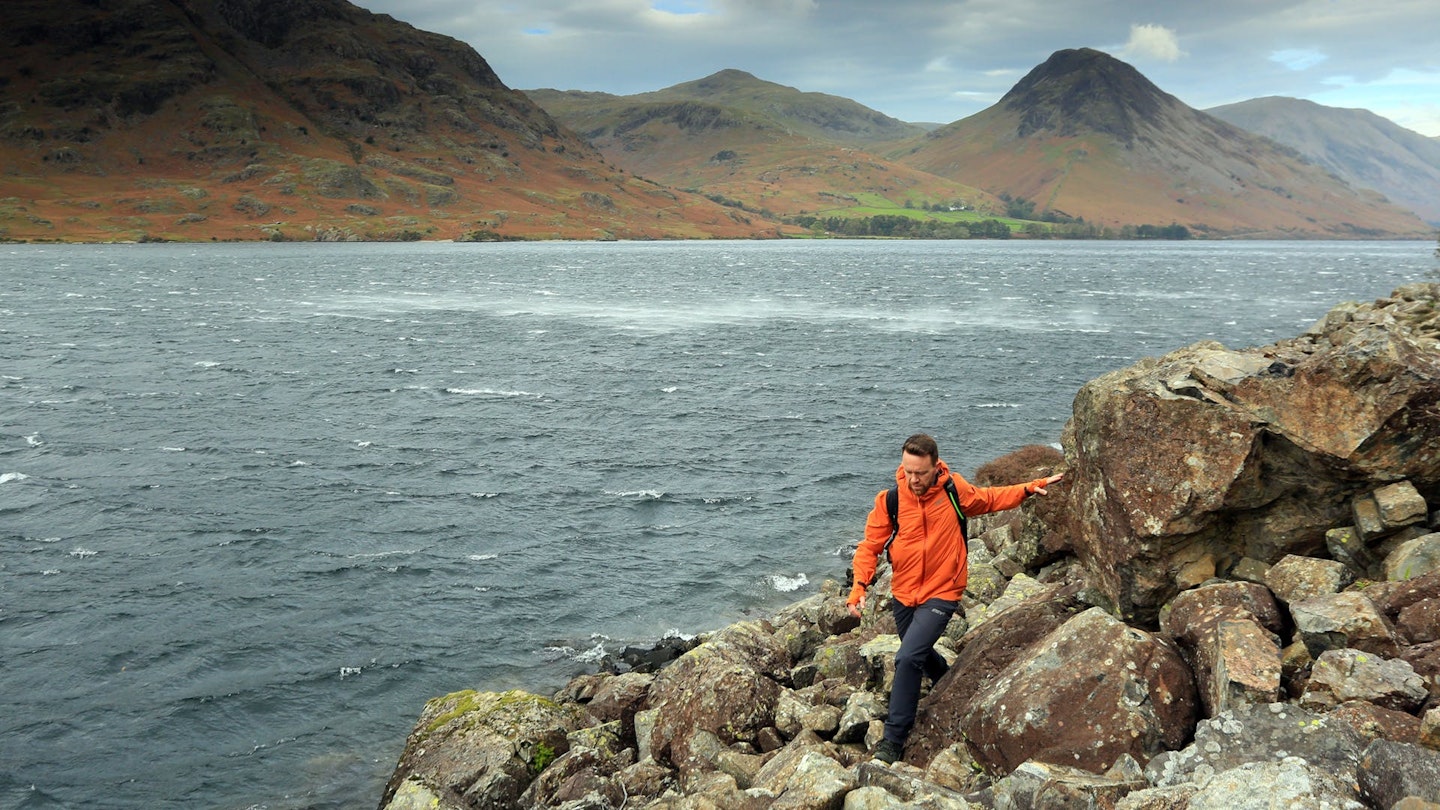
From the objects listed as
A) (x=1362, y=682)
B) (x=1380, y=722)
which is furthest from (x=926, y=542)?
(x=1380, y=722)

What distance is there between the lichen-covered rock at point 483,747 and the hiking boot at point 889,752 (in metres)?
6.73

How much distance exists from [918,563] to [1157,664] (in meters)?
3.02

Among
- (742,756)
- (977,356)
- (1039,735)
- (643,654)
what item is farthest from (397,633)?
(977,356)

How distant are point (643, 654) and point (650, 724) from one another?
25.6ft

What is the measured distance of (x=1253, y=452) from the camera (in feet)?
39.7

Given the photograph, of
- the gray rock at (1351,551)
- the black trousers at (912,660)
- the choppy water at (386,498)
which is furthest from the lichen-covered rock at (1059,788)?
the choppy water at (386,498)

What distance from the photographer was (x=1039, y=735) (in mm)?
10641

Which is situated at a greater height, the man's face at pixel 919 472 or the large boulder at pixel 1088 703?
the man's face at pixel 919 472

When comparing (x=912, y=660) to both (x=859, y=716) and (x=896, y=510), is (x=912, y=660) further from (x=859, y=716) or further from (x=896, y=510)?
(x=896, y=510)

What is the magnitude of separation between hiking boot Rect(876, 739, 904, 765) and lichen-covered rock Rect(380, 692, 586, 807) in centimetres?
673

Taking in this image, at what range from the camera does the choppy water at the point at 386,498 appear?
70.1 ft

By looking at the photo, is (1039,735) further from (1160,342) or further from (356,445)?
(1160,342)

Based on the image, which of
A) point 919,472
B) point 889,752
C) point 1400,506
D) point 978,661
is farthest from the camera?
point 978,661

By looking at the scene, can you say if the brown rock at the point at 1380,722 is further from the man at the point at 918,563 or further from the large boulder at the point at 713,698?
the large boulder at the point at 713,698
